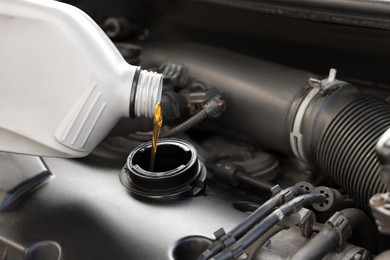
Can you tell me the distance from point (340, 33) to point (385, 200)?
0.48m

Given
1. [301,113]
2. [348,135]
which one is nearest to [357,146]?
[348,135]

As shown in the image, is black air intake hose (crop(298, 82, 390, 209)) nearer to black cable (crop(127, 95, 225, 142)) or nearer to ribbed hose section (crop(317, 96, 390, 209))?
ribbed hose section (crop(317, 96, 390, 209))

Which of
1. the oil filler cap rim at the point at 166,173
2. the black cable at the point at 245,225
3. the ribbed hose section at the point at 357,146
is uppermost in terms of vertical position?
the ribbed hose section at the point at 357,146

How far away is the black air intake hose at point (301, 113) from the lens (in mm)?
819

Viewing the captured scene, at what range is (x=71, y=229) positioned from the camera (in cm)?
83

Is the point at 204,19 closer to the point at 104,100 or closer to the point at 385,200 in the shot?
the point at 104,100

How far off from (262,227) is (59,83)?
1.15ft

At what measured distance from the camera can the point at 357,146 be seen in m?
0.82

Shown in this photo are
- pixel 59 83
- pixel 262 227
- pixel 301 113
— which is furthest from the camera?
pixel 301 113

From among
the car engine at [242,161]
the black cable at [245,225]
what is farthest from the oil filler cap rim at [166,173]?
the black cable at [245,225]

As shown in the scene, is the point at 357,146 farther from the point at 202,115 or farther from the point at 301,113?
the point at 202,115

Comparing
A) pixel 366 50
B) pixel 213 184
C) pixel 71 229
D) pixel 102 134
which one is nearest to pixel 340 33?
pixel 366 50

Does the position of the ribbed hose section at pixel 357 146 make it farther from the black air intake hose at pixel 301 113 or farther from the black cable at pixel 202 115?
the black cable at pixel 202 115

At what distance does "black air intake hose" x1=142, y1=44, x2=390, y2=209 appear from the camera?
82cm
